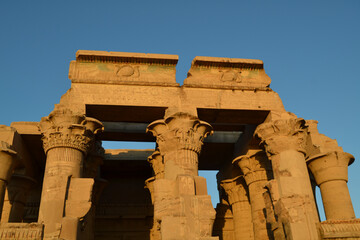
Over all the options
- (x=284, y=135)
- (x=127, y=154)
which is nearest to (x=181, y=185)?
(x=284, y=135)

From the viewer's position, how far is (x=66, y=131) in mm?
9758

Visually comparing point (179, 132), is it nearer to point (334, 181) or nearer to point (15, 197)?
point (334, 181)

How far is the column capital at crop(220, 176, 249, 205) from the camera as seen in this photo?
14.7 meters

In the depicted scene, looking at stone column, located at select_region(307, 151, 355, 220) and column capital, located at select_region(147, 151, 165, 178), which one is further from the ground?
column capital, located at select_region(147, 151, 165, 178)

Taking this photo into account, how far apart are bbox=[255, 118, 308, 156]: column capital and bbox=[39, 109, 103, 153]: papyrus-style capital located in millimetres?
5288

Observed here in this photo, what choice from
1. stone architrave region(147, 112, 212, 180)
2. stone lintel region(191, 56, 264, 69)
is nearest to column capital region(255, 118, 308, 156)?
stone architrave region(147, 112, 212, 180)

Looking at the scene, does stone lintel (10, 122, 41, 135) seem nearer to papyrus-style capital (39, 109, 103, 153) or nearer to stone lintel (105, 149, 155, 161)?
papyrus-style capital (39, 109, 103, 153)

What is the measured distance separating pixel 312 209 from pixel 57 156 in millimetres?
6971

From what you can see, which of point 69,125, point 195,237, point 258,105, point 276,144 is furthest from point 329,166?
point 69,125

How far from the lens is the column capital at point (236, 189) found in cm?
1471

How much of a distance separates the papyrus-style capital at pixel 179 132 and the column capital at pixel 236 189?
4.94m

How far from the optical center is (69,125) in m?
9.78

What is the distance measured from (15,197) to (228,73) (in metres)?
8.82

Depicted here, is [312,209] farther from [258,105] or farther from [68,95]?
[68,95]
